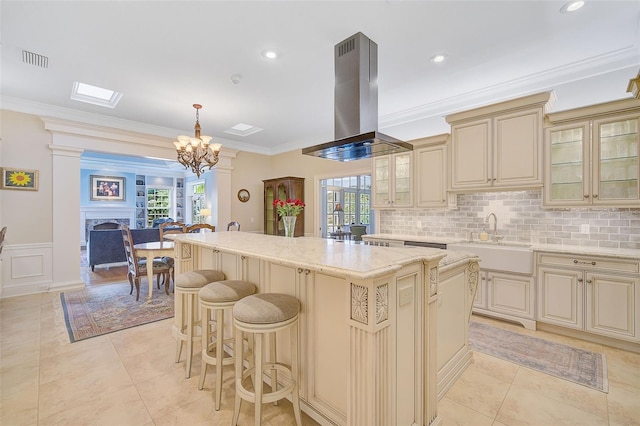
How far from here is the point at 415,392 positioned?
1.58 meters

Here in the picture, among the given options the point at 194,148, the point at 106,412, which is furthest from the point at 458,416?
the point at 194,148

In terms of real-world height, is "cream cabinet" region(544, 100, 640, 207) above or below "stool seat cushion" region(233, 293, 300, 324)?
above

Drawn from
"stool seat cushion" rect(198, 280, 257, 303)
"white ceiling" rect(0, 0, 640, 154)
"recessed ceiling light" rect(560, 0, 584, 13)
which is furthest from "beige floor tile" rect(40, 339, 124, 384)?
"recessed ceiling light" rect(560, 0, 584, 13)

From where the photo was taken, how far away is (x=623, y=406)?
188cm

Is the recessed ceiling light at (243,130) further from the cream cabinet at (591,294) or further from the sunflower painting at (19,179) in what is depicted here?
the cream cabinet at (591,294)

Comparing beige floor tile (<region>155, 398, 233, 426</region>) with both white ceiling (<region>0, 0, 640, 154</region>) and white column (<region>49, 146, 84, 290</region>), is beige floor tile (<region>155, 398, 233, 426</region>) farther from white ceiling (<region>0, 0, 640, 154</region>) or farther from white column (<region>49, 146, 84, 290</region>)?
white column (<region>49, 146, 84, 290</region>)

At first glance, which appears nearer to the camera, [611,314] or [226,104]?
[611,314]

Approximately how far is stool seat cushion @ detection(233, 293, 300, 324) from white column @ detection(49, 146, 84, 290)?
15.2 feet

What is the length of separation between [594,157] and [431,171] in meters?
1.70

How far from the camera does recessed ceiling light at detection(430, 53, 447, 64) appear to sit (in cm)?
294

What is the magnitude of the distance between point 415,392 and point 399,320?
0.49m

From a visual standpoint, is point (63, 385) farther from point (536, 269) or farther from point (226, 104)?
point (536, 269)

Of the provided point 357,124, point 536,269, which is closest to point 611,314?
point 536,269

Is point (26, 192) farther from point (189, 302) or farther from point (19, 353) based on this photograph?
point (189, 302)
